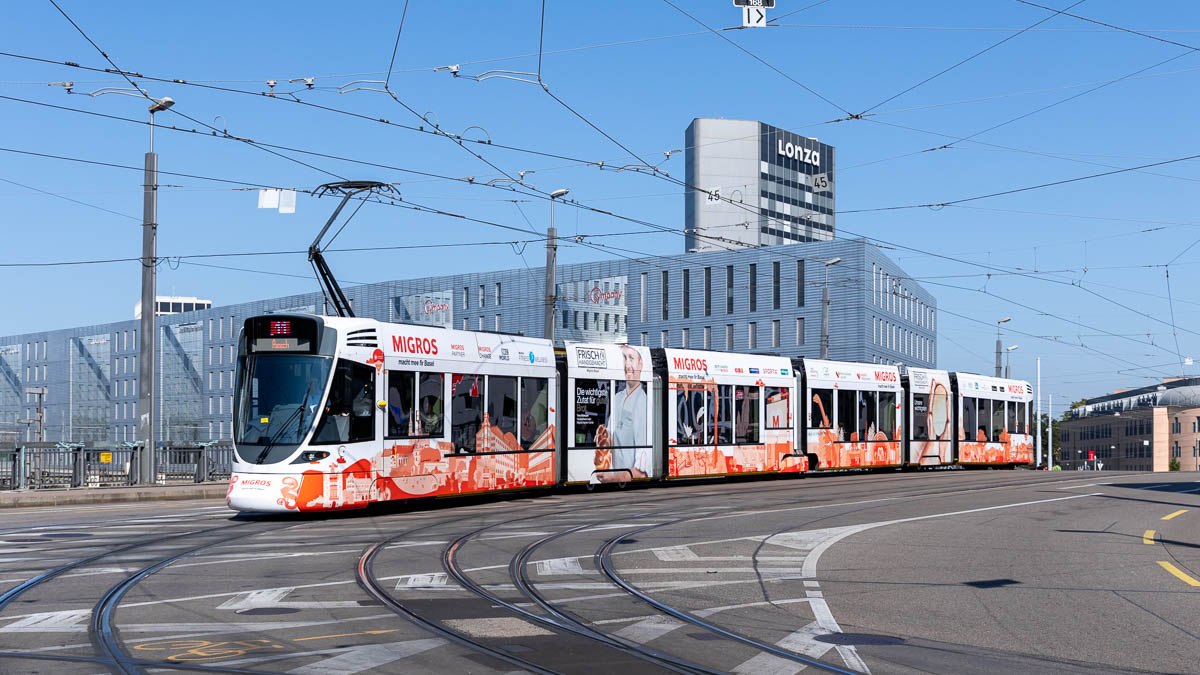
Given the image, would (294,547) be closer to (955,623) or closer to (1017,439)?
(955,623)

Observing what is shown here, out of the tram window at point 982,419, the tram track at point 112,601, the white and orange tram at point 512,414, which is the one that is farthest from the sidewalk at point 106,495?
the tram window at point 982,419

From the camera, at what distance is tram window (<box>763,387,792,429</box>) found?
100 ft

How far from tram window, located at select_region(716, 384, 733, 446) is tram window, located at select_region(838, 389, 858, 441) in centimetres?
554

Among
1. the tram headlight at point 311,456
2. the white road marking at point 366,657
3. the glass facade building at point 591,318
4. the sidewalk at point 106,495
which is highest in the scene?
the glass facade building at point 591,318

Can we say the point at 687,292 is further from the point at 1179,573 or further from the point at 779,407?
the point at 1179,573

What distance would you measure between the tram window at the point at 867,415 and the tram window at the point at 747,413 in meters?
5.47

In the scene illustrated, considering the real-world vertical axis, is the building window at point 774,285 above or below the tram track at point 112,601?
above

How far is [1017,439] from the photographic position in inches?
1678

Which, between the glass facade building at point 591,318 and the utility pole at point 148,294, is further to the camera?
the glass facade building at point 591,318

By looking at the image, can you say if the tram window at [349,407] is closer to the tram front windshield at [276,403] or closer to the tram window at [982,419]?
the tram front windshield at [276,403]

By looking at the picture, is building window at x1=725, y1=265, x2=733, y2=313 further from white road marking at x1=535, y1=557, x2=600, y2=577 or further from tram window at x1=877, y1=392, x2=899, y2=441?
white road marking at x1=535, y1=557, x2=600, y2=577

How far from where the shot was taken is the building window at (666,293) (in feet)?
280

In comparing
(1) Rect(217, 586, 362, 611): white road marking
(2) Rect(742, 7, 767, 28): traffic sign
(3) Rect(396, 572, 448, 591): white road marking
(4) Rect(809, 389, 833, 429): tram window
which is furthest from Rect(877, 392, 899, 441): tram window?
(1) Rect(217, 586, 362, 611): white road marking

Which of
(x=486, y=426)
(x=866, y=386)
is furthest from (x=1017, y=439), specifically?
(x=486, y=426)
